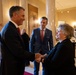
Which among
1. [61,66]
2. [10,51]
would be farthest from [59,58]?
[10,51]

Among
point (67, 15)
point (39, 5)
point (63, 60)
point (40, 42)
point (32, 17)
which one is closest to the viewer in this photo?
point (63, 60)

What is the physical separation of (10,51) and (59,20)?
38.9 ft

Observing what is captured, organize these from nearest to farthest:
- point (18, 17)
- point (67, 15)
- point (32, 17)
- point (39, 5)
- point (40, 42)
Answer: point (18, 17) < point (40, 42) < point (32, 17) < point (39, 5) < point (67, 15)

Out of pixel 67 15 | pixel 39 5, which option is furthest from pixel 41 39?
pixel 67 15

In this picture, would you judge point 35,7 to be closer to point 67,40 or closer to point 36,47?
point 36,47

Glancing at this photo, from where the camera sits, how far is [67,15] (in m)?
12.9

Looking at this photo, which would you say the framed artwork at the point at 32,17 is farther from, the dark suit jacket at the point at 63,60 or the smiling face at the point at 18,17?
the dark suit jacket at the point at 63,60

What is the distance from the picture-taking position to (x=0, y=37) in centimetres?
193

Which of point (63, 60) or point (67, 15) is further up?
point (67, 15)

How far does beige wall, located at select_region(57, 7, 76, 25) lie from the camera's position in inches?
493

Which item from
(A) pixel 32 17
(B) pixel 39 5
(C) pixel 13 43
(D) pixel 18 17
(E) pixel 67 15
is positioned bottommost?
(C) pixel 13 43

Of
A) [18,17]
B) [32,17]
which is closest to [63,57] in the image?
[18,17]

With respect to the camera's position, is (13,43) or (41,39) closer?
(13,43)

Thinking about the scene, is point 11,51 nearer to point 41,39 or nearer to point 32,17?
point 41,39
